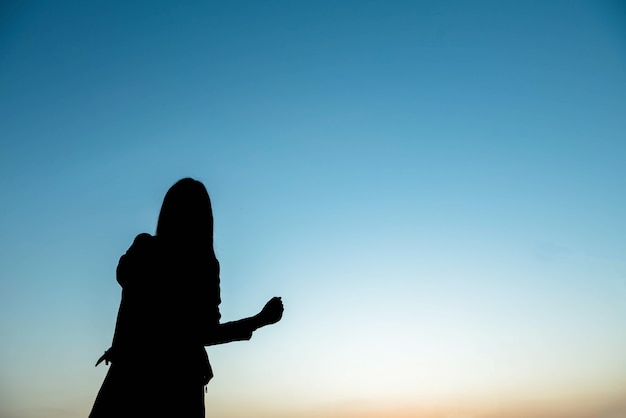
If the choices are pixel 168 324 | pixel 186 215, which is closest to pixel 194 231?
pixel 186 215

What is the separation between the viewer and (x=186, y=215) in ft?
9.65

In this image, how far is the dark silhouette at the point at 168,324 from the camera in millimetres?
2553

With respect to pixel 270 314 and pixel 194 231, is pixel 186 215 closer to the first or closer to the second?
pixel 194 231

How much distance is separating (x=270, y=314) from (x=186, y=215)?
73 centimetres

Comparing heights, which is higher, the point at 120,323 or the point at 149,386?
the point at 120,323

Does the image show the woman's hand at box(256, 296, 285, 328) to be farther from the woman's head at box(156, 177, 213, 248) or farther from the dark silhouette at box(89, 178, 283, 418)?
the woman's head at box(156, 177, 213, 248)

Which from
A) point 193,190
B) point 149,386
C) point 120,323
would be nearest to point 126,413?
point 149,386

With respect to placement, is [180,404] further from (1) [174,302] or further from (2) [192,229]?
(2) [192,229]

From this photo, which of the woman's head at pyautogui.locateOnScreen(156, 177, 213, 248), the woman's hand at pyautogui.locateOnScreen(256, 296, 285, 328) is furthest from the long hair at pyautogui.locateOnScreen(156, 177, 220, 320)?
the woman's hand at pyautogui.locateOnScreen(256, 296, 285, 328)

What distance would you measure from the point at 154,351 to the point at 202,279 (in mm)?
448

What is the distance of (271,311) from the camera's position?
2.98 metres

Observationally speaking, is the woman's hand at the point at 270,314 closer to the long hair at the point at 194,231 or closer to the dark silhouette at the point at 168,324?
the dark silhouette at the point at 168,324

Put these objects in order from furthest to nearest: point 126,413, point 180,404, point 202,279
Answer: point 202,279
point 180,404
point 126,413

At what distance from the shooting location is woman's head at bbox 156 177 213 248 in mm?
2916
